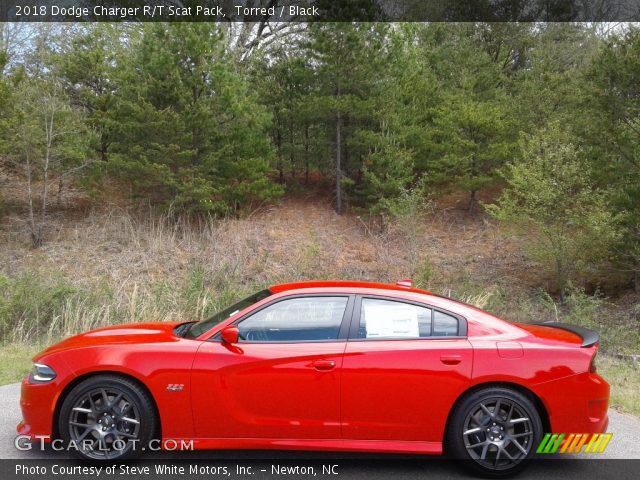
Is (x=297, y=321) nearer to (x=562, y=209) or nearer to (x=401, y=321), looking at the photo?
(x=401, y=321)

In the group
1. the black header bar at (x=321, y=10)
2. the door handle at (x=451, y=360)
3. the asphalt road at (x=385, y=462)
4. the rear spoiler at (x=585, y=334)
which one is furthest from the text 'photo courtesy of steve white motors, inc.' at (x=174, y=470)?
the black header bar at (x=321, y=10)

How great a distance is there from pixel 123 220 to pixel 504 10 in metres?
19.8

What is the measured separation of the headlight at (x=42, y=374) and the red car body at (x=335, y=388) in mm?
53

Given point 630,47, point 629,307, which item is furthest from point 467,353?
point 630,47

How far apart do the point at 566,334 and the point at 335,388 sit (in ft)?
6.92

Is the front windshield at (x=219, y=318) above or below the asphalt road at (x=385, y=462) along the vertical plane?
above

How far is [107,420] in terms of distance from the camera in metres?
4.73

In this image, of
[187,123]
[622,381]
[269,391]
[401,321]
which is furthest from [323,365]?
[187,123]

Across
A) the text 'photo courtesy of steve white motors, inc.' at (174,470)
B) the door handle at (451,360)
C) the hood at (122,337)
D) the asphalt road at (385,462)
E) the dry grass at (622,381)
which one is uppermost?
the hood at (122,337)

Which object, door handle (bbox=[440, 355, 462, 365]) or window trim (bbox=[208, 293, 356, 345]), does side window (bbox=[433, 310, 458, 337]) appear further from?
window trim (bbox=[208, 293, 356, 345])

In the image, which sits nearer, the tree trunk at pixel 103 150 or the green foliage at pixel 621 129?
the green foliage at pixel 621 129

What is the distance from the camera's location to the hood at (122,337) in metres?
Result: 5.02

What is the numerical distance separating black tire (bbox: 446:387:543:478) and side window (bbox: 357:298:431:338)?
66 centimetres

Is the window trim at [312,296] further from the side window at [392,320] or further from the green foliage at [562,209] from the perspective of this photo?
the green foliage at [562,209]
